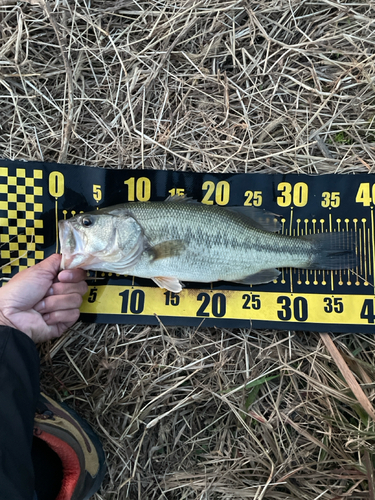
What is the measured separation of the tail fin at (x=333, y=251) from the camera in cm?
272

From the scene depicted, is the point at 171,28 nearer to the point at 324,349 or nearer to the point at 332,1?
the point at 332,1

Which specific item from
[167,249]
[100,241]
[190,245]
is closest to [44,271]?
[100,241]

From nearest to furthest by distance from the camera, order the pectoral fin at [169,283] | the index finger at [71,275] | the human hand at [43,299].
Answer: the human hand at [43,299] < the index finger at [71,275] < the pectoral fin at [169,283]

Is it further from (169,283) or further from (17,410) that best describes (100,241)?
(17,410)

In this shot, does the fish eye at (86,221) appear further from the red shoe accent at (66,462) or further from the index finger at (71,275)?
the red shoe accent at (66,462)

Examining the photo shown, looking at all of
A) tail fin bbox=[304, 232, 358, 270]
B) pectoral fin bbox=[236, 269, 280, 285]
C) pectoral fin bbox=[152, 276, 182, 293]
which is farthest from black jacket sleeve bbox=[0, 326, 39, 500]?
tail fin bbox=[304, 232, 358, 270]

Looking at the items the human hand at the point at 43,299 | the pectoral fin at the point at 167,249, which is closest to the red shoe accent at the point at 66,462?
the human hand at the point at 43,299

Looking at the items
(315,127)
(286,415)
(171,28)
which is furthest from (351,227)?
(171,28)

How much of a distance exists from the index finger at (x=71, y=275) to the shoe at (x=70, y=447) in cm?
89

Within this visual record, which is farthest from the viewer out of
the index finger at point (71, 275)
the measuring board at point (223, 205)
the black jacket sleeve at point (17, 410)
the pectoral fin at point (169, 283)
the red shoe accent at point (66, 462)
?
the measuring board at point (223, 205)

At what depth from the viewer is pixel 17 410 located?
6.26 feet

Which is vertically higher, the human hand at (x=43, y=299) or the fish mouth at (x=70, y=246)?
the fish mouth at (x=70, y=246)

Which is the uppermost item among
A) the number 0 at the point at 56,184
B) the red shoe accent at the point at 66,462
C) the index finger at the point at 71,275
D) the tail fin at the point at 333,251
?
the number 0 at the point at 56,184

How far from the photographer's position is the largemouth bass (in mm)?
2455
